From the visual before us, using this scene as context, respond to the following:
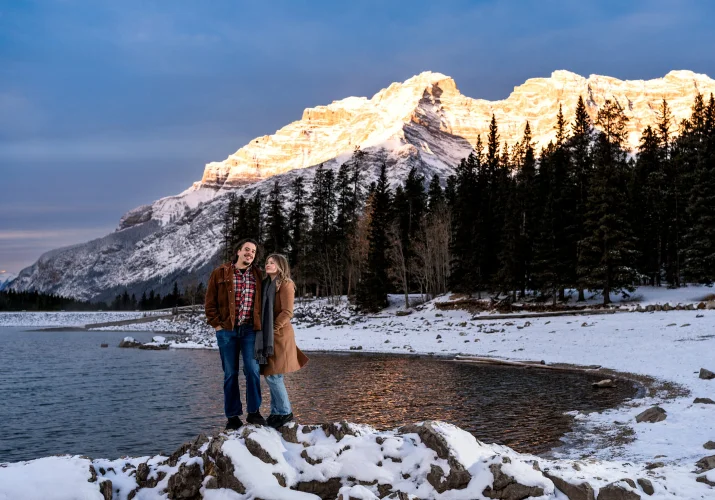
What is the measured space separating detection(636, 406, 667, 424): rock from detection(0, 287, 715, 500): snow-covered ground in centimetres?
22

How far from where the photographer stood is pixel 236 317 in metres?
8.19

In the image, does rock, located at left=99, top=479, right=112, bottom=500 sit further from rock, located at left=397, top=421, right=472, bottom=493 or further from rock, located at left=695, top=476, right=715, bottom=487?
rock, located at left=695, top=476, right=715, bottom=487

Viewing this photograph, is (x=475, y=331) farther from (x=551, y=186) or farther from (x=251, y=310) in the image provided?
(x=251, y=310)

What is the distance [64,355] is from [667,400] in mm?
32754

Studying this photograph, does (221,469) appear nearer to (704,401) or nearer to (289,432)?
(289,432)

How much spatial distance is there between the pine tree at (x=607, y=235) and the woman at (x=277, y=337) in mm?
34247

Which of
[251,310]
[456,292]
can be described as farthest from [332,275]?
[251,310]

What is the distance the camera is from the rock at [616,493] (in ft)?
20.3

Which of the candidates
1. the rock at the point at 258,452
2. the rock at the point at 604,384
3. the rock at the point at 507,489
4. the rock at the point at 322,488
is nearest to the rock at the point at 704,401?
the rock at the point at 604,384

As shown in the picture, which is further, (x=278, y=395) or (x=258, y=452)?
(x=278, y=395)

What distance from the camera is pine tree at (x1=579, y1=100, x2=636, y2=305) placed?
126 feet

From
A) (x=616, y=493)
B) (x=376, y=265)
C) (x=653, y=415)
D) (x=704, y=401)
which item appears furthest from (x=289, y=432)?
(x=376, y=265)

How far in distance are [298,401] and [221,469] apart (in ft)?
34.1

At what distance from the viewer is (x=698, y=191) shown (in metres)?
40.4
